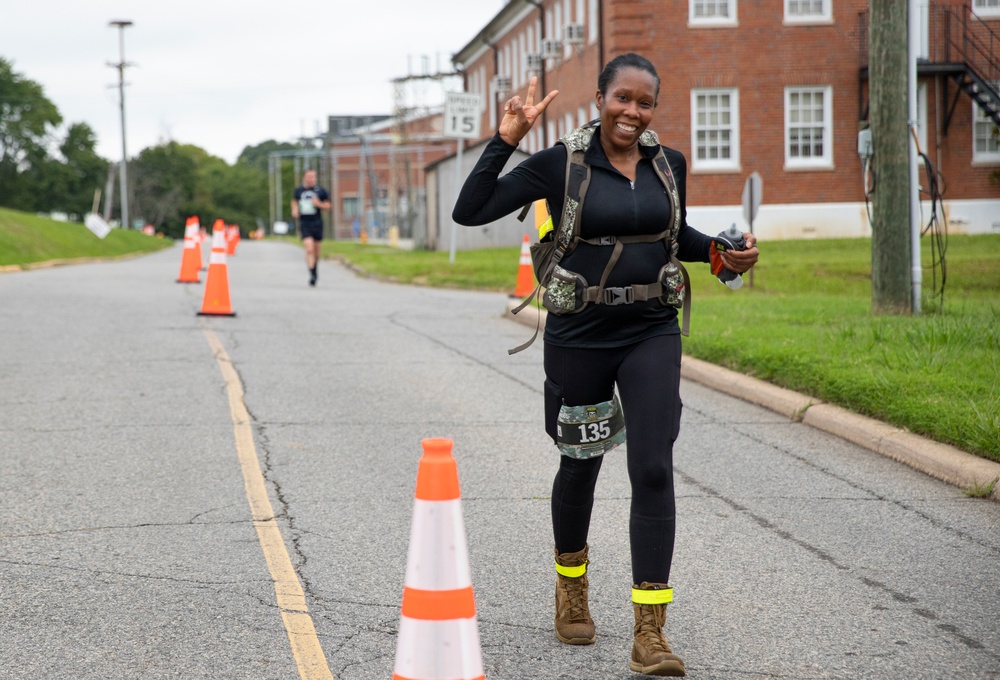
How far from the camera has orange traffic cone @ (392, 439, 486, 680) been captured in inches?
121

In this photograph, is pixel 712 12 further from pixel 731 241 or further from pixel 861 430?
pixel 731 241

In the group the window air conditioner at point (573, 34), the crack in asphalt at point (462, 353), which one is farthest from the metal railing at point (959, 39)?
the crack in asphalt at point (462, 353)

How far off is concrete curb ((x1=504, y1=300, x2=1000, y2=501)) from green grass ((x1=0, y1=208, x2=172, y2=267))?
1991cm

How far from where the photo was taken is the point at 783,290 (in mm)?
18781

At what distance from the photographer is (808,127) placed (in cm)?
3362

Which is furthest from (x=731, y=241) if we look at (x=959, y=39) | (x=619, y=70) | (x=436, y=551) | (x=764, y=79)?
(x=959, y=39)

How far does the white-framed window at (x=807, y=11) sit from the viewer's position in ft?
108

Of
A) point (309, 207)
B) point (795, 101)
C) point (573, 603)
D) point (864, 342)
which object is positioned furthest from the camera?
point (795, 101)

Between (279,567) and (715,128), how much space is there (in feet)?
97.4

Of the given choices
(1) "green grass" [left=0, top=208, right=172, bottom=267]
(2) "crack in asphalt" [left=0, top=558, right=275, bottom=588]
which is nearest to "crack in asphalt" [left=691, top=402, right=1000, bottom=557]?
(2) "crack in asphalt" [left=0, top=558, right=275, bottom=588]

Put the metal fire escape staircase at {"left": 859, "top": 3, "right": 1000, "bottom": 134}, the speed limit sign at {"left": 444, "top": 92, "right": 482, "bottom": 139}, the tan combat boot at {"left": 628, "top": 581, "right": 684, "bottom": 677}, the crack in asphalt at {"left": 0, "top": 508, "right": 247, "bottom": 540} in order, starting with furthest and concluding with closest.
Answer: the metal fire escape staircase at {"left": 859, "top": 3, "right": 1000, "bottom": 134}
the speed limit sign at {"left": 444, "top": 92, "right": 482, "bottom": 139}
the crack in asphalt at {"left": 0, "top": 508, "right": 247, "bottom": 540}
the tan combat boot at {"left": 628, "top": 581, "right": 684, "bottom": 677}

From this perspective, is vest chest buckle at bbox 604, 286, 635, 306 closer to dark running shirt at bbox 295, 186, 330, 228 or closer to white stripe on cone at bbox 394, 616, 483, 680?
white stripe on cone at bbox 394, 616, 483, 680

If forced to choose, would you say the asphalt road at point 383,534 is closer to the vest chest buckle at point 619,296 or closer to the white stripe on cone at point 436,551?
the white stripe on cone at point 436,551

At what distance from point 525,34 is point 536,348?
3517 centimetres
